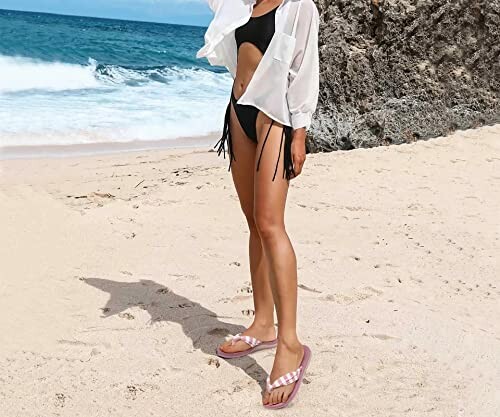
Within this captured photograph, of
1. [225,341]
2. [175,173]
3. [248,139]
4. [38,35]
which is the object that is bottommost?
[38,35]

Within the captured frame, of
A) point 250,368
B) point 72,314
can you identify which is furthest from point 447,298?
point 72,314

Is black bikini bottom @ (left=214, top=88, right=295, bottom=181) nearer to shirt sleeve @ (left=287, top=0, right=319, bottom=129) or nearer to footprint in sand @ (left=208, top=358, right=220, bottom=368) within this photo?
shirt sleeve @ (left=287, top=0, right=319, bottom=129)

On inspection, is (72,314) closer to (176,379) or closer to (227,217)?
(176,379)

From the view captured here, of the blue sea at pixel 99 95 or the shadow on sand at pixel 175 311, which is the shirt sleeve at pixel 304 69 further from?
the blue sea at pixel 99 95

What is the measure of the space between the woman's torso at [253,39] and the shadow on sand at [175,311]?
1.19m

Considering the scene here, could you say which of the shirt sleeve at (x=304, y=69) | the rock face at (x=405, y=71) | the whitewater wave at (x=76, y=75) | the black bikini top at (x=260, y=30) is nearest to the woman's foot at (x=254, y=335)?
the shirt sleeve at (x=304, y=69)

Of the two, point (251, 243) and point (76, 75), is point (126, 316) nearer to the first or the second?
point (251, 243)

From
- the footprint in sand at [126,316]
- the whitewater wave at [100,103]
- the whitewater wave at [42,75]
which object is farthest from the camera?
the whitewater wave at [42,75]

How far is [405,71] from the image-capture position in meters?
6.55

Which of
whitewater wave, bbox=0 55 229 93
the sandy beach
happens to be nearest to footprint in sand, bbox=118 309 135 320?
the sandy beach

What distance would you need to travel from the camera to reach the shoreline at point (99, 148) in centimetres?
801

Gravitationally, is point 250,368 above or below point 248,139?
below

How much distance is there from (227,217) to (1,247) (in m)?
1.62

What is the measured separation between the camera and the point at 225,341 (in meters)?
3.15
